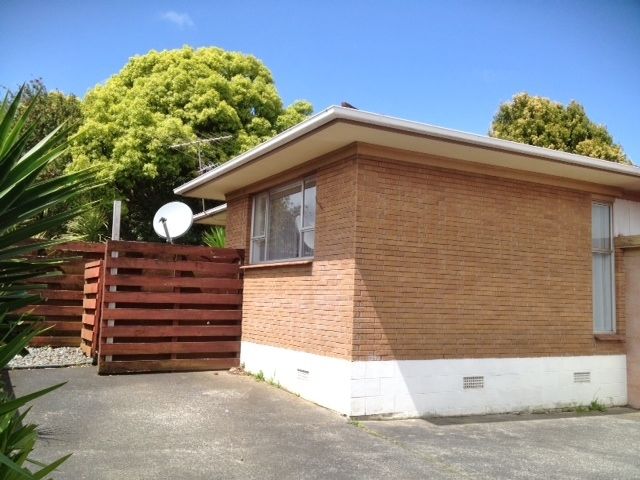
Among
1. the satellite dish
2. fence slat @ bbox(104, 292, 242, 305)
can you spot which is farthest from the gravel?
the satellite dish

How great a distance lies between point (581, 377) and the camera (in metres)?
9.38

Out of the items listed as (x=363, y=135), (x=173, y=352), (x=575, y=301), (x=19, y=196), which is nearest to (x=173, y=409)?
(x=173, y=352)

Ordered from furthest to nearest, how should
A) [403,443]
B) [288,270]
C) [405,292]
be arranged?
1. [288,270]
2. [405,292]
3. [403,443]

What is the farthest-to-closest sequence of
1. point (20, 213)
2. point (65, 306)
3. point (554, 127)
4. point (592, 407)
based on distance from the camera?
point (554, 127) < point (65, 306) < point (592, 407) < point (20, 213)

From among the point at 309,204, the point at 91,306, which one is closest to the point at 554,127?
the point at 309,204

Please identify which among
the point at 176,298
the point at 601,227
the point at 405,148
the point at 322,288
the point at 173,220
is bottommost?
the point at 176,298

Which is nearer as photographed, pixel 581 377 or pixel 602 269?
pixel 581 377

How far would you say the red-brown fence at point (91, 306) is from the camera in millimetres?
10320

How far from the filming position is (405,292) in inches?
317

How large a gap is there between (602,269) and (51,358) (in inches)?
383

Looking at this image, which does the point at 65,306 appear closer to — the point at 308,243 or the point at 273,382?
the point at 273,382

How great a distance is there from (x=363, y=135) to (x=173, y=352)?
5043mm

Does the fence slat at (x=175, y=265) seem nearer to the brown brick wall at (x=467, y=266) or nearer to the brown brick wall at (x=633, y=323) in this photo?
the brown brick wall at (x=467, y=266)

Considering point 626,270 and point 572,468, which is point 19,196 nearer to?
point 572,468
